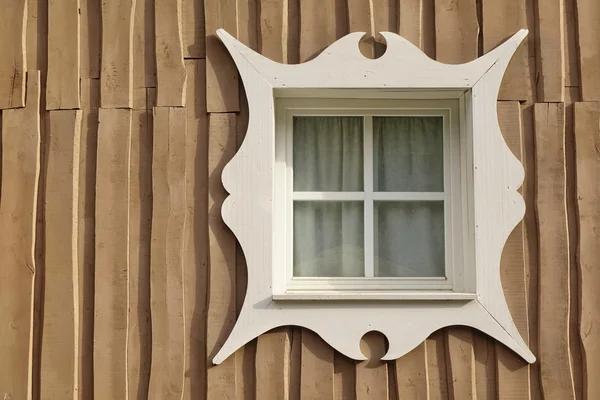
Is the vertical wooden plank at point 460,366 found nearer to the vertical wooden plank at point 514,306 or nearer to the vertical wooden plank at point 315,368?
the vertical wooden plank at point 514,306

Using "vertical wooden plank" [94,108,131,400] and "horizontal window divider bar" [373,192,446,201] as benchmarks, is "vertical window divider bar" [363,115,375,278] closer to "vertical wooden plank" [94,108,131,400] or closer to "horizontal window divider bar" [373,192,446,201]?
"horizontal window divider bar" [373,192,446,201]

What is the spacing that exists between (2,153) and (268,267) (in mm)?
1258

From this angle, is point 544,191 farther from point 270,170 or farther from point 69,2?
point 69,2

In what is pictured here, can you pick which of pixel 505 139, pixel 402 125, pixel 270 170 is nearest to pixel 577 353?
pixel 505 139

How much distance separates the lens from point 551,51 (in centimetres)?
346

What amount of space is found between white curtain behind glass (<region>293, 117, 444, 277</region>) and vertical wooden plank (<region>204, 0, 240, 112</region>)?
36 centimetres

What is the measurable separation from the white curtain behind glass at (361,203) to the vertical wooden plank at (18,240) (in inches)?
45.2

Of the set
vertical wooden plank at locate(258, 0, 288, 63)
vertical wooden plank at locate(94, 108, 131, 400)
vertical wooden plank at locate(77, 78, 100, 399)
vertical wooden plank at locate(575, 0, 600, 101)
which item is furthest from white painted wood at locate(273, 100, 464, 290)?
vertical wooden plank at locate(77, 78, 100, 399)

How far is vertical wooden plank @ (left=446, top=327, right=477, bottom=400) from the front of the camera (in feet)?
10.9

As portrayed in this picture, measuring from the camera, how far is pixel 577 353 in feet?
11.0

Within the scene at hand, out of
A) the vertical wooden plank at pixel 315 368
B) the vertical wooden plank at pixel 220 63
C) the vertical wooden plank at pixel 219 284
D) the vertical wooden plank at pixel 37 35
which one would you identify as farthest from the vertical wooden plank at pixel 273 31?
the vertical wooden plank at pixel 315 368

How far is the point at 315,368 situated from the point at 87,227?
1.14 meters

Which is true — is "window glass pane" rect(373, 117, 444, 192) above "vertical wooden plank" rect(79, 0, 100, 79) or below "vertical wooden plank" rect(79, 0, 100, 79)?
below

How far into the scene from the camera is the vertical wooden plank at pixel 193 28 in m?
3.49
